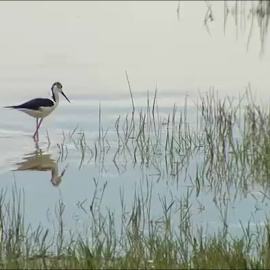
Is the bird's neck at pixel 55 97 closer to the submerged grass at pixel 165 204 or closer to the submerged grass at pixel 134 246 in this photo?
the submerged grass at pixel 165 204

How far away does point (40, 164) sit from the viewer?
24.2ft

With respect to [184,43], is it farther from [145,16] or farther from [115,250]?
[115,250]

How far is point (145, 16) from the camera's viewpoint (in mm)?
16203

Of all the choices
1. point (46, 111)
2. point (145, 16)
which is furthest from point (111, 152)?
point (145, 16)

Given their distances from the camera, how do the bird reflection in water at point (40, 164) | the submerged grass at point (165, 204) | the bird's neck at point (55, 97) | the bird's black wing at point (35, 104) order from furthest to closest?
the bird's neck at point (55, 97) → the bird's black wing at point (35, 104) → the bird reflection in water at point (40, 164) → the submerged grass at point (165, 204)

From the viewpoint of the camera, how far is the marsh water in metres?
6.10

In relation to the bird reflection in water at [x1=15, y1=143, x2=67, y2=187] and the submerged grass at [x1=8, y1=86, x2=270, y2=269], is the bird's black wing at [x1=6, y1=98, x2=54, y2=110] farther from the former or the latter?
the bird reflection in water at [x1=15, y1=143, x2=67, y2=187]

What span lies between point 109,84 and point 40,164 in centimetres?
315

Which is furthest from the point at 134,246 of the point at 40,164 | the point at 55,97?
the point at 55,97

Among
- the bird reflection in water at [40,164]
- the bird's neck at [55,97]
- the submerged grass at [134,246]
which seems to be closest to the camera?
the submerged grass at [134,246]

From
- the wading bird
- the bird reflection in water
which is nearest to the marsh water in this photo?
the bird reflection in water

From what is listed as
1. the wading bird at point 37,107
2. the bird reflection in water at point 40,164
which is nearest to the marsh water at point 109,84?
the bird reflection in water at point 40,164

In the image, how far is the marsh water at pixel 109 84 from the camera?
6.10 meters

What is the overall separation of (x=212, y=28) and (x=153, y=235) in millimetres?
10730
